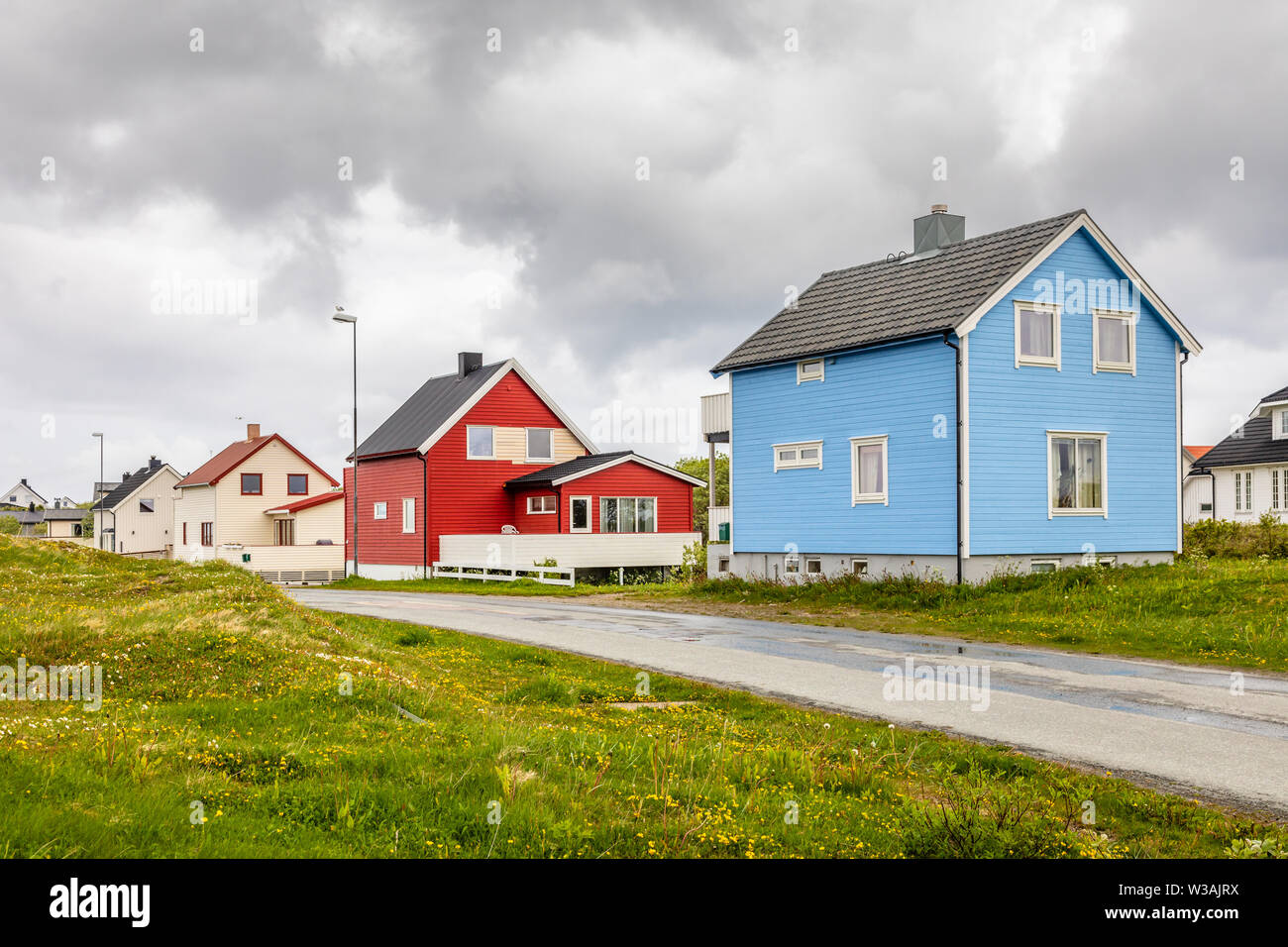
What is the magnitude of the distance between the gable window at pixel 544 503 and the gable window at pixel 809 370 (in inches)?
729

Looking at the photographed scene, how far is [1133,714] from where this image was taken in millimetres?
10828

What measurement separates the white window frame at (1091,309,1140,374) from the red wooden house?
20063 millimetres

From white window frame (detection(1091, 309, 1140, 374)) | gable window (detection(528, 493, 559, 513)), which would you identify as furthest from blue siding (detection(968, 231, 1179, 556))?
gable window (detection(528, 493, 559, 513))

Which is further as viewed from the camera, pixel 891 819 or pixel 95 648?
pixel 95 648

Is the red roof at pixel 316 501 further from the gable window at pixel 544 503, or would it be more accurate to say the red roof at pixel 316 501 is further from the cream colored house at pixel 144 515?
the cream colored house at pixel 144 515

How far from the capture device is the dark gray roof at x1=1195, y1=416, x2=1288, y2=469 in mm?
52094

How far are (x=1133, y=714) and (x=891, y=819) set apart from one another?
5563mm

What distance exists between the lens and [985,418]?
81.0 feet

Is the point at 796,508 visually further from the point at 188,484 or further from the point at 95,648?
the point at 188,484

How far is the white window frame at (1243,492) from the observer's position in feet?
175

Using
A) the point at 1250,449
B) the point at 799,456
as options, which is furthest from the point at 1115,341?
the point at 1250,449

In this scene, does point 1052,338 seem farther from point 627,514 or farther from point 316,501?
point 316,501

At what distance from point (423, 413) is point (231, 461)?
94.1 feet

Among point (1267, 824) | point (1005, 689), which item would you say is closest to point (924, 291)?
point (1005, 689)
